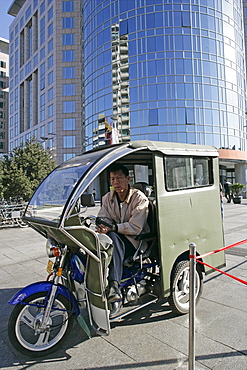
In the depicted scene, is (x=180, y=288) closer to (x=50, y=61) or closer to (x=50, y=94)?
(x=50, y=94)

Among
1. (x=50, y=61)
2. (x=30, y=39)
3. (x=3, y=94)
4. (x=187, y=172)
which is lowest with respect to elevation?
(x=187, y=172)

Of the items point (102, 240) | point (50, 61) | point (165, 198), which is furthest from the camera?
point (50, 61)

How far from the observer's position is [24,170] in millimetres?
14242

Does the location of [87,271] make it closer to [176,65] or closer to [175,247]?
[175,247]

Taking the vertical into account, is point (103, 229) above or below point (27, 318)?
above

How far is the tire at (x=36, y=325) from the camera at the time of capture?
105 inches

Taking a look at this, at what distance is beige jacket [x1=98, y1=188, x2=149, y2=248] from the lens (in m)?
3.30

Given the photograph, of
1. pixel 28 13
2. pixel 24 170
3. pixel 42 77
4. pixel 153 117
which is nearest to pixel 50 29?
pixel 42 77

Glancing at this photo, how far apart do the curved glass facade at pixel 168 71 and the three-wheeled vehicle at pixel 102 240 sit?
30.1 meters

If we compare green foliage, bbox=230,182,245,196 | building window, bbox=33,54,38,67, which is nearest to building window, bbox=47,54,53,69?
building window, bbox=33,54,38,67

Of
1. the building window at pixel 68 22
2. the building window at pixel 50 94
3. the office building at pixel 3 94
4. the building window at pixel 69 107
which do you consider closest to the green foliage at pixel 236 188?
the building window at pixel 69 107

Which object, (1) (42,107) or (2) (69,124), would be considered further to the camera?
(1) (42,107)

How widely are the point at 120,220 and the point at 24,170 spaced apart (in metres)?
11.8

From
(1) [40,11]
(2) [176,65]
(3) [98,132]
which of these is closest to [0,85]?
(1) [40,11]
